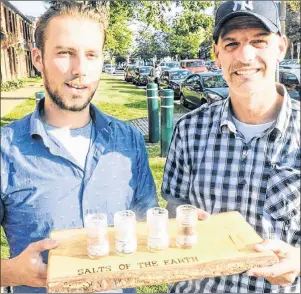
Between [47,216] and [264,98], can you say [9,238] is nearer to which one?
[47,216]

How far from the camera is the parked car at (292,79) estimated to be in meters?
1.65

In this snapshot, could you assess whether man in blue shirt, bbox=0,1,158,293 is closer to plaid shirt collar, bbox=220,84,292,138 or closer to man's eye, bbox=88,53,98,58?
man's eye, bbox=88,53,98,58

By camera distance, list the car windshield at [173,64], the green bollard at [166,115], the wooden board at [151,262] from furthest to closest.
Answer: the green bollard at [166,115] → the car windshield at [173,64] → the wooden board at [151,262]

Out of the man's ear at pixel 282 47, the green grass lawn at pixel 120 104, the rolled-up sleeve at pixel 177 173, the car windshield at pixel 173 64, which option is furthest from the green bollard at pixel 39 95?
the man's ear at pixel 282 47

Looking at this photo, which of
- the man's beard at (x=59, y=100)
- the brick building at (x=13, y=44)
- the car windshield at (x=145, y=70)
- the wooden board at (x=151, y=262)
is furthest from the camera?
the car windshield at (x=145, y=70)

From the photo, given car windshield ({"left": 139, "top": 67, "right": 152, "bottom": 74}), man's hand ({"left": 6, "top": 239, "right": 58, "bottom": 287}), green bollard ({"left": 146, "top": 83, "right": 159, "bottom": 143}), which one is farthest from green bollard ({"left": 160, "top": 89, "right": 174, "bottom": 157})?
man's hand ({"left": 6, "top": 239, "right": 58, "bottom": 287})

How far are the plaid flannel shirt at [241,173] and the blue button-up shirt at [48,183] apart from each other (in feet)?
0.85

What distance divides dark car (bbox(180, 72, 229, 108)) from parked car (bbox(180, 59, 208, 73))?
0.04 metres

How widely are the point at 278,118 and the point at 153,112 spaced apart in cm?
96

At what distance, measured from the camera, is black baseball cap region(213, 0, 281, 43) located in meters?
1.31

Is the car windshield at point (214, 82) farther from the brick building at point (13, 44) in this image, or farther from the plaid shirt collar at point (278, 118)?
the brick building at point (13, 44)

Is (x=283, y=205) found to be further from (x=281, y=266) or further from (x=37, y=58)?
(x=37, y=58)

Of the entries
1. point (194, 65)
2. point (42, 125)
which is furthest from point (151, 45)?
point (42, 125)

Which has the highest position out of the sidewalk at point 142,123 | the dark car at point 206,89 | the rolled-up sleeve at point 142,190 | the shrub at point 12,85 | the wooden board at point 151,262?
the shrub at point 12,85
